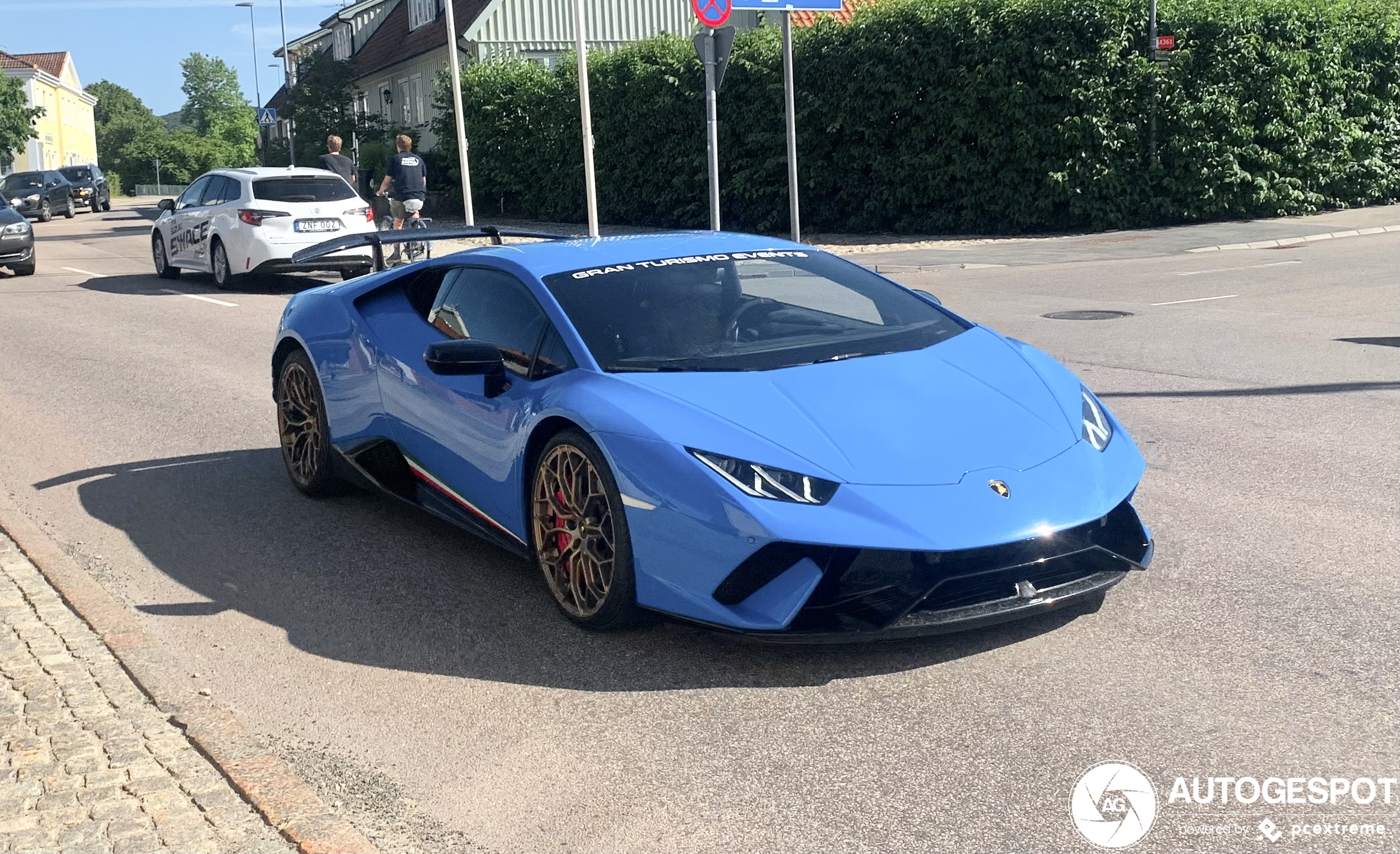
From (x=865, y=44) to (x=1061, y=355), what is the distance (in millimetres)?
14831

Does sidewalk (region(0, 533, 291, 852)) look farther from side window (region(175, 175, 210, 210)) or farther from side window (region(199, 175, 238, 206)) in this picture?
side window (region(175, 175, 210, 210))

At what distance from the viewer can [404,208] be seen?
70.4 ft

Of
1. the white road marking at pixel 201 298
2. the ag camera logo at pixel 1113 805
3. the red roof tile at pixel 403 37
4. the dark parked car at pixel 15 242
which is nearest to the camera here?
the ag camera logo at pixel 1113 805

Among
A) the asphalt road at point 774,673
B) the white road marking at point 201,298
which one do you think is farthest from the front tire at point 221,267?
the asphalt road at point 774,673

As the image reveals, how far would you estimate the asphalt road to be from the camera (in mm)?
3619

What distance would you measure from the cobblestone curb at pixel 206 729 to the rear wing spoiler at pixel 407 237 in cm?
191

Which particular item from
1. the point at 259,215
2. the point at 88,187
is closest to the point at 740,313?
the point at 259,215

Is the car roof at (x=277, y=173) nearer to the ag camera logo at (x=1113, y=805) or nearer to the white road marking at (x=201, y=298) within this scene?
the white road marking at (x=201, y=298)

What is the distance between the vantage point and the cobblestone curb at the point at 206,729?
140 inches

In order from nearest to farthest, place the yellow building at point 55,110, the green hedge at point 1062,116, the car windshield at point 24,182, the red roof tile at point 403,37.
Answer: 1. the green hedge at point 1062,116
2. the red roof tile at point 403,37
3. the car windshield at point 24,182
4. the yellow building at point 55,110

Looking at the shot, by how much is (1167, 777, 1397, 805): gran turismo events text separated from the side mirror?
9.11ft

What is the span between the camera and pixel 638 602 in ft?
15.3

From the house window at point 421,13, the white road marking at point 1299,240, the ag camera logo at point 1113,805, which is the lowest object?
the ag camera logo at point 1113,805

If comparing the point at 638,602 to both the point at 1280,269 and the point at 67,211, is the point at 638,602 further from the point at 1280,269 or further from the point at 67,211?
the point at 67,211
